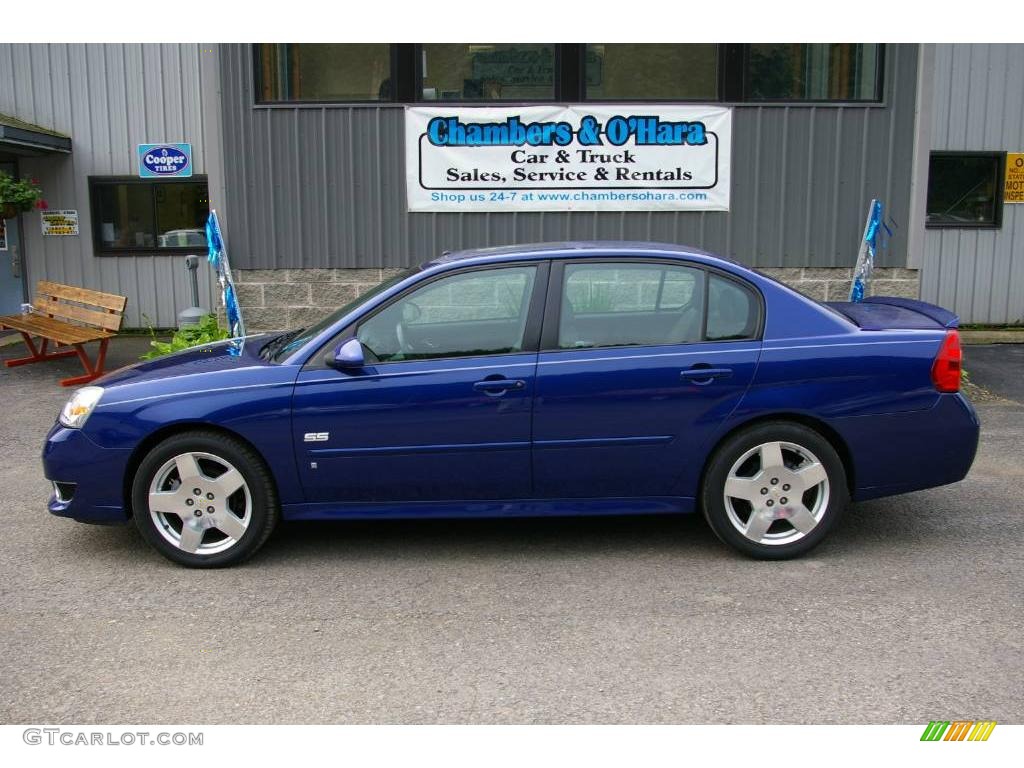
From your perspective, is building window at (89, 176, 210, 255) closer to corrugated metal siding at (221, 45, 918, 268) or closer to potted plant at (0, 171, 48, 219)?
potted plant at (0, 171, 48, 219)

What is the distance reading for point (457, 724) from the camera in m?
3.31

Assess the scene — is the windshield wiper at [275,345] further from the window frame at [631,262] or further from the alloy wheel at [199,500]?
the window frame at [631,262]

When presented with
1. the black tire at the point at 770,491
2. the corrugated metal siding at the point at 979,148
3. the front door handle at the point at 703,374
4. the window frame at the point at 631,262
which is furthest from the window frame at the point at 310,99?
the corrugated metal siding at the point at 979,148

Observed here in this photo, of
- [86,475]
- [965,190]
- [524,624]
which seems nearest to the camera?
[524,624]

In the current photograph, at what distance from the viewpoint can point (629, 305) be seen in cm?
488

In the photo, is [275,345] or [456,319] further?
[275,345]

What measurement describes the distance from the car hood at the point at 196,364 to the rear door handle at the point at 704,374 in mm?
2038

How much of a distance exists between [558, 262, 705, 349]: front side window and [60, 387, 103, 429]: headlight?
2294mm

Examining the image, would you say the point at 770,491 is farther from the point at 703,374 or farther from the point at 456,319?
the point at 456,319

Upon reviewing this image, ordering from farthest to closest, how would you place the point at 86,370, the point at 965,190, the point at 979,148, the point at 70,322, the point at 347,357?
the point at 965,190, the point at 979,148, the point at 70,322, the point at 86,370, the point at 347,357

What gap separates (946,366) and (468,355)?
2337 millimetres

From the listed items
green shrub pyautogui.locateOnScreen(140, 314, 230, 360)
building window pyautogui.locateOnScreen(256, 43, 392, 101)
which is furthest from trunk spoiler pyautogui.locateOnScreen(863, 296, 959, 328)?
green shrub pyautogui.locateOnScreen(140, 314, 230, 360)

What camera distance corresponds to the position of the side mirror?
4613 mm

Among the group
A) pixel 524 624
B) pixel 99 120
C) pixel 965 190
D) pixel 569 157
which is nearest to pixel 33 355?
pixel 99 120
